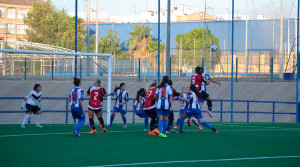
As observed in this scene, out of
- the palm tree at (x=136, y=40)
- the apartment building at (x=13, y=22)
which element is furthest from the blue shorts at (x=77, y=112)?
the apartment building at (x=13, y=22)

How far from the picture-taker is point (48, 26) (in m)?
35.6

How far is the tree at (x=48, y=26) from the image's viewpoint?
33.4 meters

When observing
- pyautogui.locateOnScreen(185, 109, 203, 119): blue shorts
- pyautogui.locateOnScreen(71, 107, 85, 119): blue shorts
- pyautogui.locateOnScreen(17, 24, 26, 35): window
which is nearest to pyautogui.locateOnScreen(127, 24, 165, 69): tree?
pyautogui.locateOnScreen(17, 24, 26, 35): window

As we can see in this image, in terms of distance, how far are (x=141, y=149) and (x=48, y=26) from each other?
25.3m

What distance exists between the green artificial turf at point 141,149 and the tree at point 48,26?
18.0 m

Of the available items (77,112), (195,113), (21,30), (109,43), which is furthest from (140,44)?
(77,112)

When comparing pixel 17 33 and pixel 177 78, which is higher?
pixel 17 33

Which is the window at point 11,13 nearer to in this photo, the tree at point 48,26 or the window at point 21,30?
the window at point 21,30

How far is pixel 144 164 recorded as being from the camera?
9.64 m

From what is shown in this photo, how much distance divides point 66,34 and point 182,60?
10.1 metres

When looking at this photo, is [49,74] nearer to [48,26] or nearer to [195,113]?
[48,26]

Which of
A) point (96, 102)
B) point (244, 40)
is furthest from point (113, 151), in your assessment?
point (244, 40)

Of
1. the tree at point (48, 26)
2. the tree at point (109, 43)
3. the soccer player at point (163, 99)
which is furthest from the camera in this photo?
the tree at point (48, 26)

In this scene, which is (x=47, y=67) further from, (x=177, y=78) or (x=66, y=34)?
(x=177, y=78)
